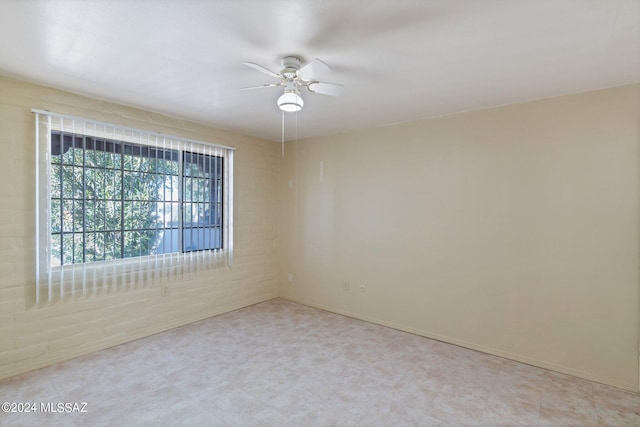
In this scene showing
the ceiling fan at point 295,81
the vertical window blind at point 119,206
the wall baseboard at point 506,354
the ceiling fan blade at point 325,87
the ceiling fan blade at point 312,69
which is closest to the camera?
the ceiling fan blade at point 312,69

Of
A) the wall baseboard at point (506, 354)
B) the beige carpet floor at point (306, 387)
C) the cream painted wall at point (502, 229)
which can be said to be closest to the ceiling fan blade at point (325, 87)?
the cream painted wall at point (502, 229)

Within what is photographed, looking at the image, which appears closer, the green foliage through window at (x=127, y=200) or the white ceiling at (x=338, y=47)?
the white ceiling at (x=338, y=47)

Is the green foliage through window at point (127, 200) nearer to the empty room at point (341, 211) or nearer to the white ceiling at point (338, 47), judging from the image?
the empty room at point (341, 211)

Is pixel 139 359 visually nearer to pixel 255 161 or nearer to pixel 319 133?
pixel 255 161

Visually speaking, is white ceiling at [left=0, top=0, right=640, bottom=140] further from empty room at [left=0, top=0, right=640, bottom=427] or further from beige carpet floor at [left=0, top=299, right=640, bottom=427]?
beige carpet floor at [left=0, top=299, right=640, bottom=427]

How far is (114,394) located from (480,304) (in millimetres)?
3296

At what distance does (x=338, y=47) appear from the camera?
2.06 meters

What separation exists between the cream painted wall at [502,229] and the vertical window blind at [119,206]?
64.4 inches

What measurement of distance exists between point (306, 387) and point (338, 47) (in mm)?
2472

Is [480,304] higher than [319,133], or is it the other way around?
[319,133]

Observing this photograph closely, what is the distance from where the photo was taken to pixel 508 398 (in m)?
2.40

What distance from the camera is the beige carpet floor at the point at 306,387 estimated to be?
2.15m

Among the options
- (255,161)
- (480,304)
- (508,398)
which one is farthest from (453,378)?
(255,161)

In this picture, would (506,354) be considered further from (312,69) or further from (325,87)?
(312,69)
